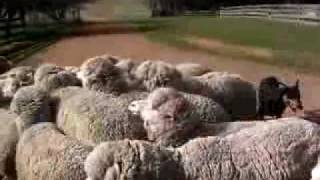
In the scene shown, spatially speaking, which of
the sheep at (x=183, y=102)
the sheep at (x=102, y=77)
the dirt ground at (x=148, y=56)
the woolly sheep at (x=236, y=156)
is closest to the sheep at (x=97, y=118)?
the sheep at (x=183, y=102)

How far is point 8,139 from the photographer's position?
7.02 meters

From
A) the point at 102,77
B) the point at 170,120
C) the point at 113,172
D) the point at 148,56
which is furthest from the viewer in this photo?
the point at 148,56

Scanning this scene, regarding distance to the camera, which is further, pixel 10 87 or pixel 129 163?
pixel 10 87

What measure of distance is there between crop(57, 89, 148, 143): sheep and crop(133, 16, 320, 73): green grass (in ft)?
39.0

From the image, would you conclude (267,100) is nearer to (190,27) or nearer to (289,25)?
(289,25)

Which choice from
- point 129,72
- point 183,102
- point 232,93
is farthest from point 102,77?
point 183,102

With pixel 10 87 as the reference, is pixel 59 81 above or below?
above

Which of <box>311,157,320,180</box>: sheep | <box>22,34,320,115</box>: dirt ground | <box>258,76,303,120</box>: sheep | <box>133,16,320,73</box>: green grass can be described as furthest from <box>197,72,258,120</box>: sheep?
<box>133,16,320,73</box>: green grass

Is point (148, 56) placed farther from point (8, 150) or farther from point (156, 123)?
point (156, 123)

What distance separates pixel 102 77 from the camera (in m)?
7.97

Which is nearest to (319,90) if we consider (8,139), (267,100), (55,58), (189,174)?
(267,100)

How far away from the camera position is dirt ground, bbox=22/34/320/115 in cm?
1684

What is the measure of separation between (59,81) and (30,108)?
1.09 metres

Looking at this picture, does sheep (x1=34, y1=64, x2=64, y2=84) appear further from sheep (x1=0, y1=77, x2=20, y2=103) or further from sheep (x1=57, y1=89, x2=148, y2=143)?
sheep (x1=57, y1=89, x2=148, y2=143)
